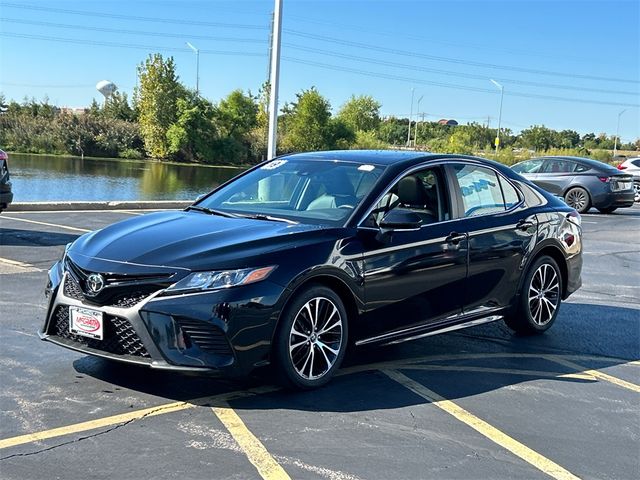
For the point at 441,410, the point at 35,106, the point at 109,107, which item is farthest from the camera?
the point at 109,107

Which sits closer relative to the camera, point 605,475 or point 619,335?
point 605,475

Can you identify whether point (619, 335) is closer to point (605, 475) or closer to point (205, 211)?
point (605, 475)

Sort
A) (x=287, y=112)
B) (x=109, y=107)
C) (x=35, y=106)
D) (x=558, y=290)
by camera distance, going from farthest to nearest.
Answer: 1. (x=287, y=112)
2. (x=109, y=107)
3. (x=35, y=106)
4. (x=558, y=290)

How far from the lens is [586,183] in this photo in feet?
67.3

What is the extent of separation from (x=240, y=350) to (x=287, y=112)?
267 ft

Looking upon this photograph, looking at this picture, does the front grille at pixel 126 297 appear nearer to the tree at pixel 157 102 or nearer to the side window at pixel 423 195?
the side window at pixel 423 195

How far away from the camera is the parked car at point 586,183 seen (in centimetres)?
2030

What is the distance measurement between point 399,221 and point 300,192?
3.20ft

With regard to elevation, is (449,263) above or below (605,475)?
above

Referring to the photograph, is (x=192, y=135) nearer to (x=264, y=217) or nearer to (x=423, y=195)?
(x=423, y=195)

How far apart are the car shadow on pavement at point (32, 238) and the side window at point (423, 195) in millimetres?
6203

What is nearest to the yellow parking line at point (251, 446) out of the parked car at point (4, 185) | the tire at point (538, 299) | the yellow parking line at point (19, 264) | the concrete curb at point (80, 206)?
the tire at point (538, 299)

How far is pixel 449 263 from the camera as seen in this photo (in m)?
5.48

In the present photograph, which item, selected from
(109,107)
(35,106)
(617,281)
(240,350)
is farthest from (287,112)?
(240,350)
